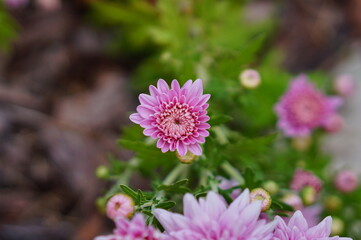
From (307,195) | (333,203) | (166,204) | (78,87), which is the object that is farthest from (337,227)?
(78,87)

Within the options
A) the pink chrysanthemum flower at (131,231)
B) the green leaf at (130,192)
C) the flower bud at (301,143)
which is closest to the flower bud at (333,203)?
the flower bud at (301,143)

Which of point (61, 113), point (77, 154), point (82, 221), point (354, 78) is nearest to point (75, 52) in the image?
point (61, 113)

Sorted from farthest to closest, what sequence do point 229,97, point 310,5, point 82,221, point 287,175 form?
point 310,5 → point 82,221 → point 287,175 → point 229,97

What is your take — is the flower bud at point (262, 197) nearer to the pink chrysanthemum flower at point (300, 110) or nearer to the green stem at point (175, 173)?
the green stem at point (175, 173)

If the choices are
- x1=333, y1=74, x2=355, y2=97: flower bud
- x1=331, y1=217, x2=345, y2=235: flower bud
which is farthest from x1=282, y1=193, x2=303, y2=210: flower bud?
x1=333, y1=74, x2=355, y2=97: flower bud

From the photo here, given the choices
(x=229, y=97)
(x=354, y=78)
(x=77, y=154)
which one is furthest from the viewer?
(x=354, y=78)

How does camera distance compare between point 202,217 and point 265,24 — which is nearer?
point 202,217

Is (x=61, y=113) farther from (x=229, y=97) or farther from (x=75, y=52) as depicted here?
(x=229, y=97)
